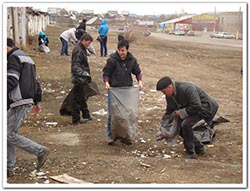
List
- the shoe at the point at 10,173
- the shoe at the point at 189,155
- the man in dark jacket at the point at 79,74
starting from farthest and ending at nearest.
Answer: the man in dark jacket at the point at 79,74 < the shoe at the point at 189,155 < the shoe at the point at 10,173

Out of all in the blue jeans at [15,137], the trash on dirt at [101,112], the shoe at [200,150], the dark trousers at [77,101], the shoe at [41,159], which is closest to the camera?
the blue jeans at [15,137]

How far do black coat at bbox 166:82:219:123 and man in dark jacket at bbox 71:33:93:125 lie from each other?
6.21ft

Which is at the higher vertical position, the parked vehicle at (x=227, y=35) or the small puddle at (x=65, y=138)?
the parked vehicle at (x=227, y=35)

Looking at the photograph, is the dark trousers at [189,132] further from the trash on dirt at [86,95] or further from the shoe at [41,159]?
the trash on dirt at [86,95]

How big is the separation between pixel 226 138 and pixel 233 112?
1982 mm

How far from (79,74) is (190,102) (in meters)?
2.21

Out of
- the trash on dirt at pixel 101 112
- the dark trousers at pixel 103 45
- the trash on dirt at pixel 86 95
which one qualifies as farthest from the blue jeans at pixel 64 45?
the trash on dirt at pixel 86 95

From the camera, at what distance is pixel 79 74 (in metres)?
6.39

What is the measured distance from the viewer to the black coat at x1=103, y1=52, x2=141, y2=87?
5598mm

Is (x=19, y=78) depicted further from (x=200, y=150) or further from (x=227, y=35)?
(x=227, y=35)

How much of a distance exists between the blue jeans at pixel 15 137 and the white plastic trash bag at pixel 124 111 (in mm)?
1381

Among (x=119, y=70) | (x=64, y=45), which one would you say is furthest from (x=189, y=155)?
(x=64, y=45)

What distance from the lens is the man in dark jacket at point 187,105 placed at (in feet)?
15.8

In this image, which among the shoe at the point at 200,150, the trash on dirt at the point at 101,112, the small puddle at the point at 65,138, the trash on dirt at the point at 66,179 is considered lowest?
the trash on dirt at the point at 66,179
